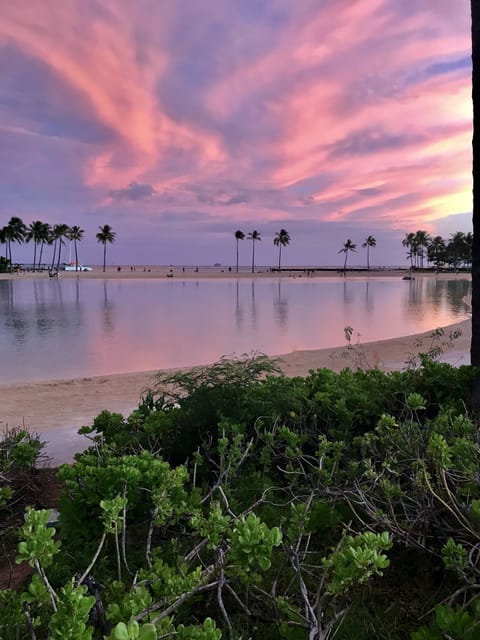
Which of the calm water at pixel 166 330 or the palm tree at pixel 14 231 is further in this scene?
the palm tree at pixel 14 231

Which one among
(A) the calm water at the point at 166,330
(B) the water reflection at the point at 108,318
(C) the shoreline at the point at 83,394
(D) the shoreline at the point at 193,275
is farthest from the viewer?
(D) the shoreline at the point at 193,275

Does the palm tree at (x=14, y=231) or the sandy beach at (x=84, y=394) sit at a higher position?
the palm tree at (x=14, y=231)

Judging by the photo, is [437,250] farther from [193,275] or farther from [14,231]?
[14,231]

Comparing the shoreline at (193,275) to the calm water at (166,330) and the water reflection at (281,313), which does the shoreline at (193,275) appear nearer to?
the calm water at (166,330)

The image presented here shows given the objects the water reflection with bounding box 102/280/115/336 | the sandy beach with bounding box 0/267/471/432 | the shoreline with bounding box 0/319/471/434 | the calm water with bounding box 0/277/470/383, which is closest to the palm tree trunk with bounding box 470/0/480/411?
the shoreline with bounding box 0/319/471/434

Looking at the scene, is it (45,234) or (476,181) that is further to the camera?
(45,234)

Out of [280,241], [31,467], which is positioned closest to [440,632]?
[31,467]

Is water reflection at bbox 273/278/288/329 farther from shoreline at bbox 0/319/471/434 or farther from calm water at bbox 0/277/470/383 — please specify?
shoreline at bbox 0/319/471/434

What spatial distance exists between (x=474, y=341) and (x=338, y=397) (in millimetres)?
1638

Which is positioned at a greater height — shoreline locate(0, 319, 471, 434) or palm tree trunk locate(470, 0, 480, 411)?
palm tree trunk locate(470, 0, 480, 411)

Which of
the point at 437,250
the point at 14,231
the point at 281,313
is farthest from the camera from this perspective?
the point at 437,250

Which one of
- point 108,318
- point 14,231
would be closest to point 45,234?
point 14,231

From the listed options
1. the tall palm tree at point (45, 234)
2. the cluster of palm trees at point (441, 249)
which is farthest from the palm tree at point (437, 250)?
the tall palm tree at point (45, 234)

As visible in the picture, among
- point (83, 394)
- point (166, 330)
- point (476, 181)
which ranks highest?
point (476, 181)
